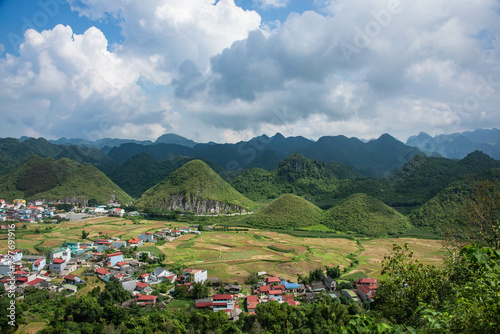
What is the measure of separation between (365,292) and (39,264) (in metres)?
32.4

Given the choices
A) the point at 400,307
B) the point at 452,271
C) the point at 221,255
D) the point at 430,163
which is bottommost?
the point at 221,255

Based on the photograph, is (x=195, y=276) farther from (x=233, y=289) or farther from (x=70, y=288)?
(x=70, y=288)

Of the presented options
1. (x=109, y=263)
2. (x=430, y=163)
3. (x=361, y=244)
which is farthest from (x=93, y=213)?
(x=430, y=163)

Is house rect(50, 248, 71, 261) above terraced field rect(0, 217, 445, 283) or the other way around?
above

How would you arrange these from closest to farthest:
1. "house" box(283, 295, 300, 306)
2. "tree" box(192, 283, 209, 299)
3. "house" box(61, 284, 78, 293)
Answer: "house" box(283, 295, 300, 306), "tree" box(192, 283, 209, 299), "house" box(61, 284, 78, 293)

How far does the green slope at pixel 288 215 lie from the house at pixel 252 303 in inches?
1367

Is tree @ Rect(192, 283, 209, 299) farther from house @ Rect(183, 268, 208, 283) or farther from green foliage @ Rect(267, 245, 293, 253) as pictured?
green foliage @ Rect(267, 245, 293, 253)

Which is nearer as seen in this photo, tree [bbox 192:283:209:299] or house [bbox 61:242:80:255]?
tree [bbox 192:283:209:299]

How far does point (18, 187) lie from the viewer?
2977 inches

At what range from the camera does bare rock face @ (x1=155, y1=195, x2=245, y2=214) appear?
74.6m

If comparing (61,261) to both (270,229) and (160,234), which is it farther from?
(270,229)

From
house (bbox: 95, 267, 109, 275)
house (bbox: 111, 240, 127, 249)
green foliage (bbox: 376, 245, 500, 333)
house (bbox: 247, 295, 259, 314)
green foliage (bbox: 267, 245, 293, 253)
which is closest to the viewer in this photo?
green foliage (bbox: 376, 245, 500, 333)

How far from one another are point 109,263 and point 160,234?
15.4 meters

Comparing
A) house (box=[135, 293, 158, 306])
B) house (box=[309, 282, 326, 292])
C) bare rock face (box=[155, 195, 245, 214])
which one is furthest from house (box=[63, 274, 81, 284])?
bare rock face (box=[155, 195, 245, 214])
